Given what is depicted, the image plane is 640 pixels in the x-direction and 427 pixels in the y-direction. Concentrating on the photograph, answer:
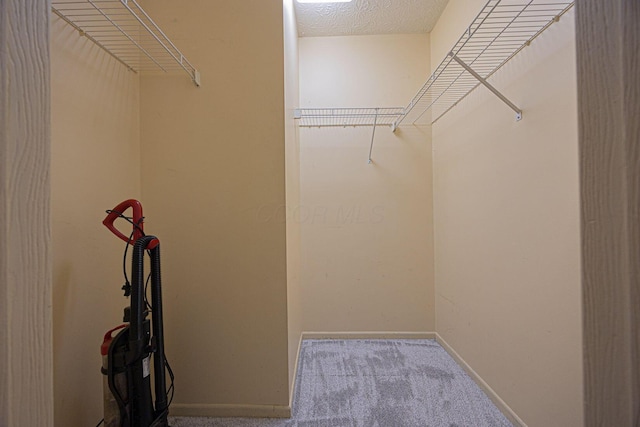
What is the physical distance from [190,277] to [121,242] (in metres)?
0.38

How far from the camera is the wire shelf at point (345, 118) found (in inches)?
95.3

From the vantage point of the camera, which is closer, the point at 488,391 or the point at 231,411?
the point at 231,411

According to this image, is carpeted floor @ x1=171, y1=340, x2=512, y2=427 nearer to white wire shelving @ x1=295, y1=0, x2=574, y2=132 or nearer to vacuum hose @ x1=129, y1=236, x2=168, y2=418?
vacuum hose @ x1=129, y1=236, x2=168, y2=418

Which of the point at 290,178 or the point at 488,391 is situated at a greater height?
the point at 290,178

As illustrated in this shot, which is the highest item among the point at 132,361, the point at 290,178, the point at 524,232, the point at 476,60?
the point at 476,60

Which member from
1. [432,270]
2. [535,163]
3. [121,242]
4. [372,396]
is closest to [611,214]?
[535,163]

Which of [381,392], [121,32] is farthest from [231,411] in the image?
[121,32]

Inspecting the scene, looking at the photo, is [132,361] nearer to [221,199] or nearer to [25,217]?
[221,199]

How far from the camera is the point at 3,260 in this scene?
40 centimetres

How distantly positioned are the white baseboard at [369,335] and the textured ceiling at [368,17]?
268cm

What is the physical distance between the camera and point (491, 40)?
150cm

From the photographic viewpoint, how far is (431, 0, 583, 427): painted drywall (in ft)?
3.61

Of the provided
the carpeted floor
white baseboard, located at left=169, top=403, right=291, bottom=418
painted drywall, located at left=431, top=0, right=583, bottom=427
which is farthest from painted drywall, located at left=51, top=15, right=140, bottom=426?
painted drywall, located at left=431, top=0, right=583, bottom=427

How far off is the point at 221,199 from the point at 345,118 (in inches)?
56.3
